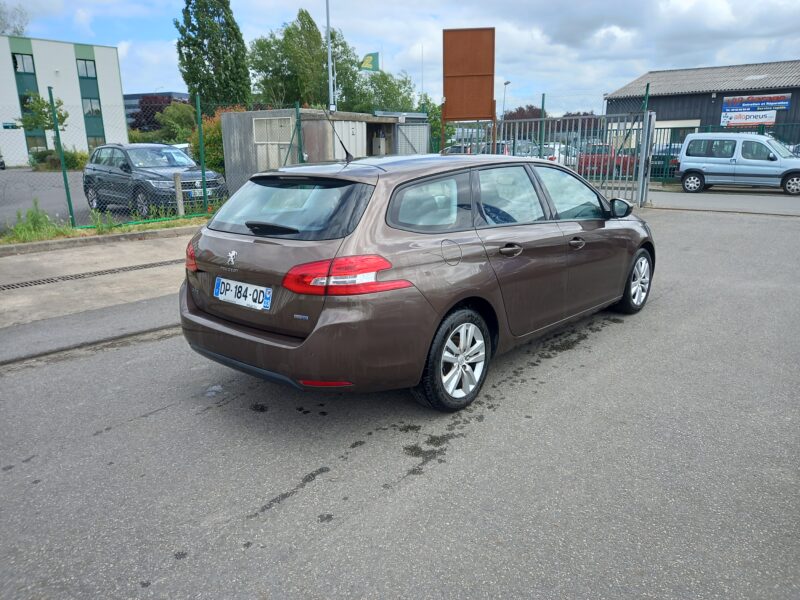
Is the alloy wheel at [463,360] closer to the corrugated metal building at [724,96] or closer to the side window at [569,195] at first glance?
the side window at [569,195]

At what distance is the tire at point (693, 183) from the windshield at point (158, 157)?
→ 16.1m

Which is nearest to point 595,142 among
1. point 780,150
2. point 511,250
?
point 780,150

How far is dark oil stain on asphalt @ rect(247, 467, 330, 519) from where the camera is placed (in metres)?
2.82

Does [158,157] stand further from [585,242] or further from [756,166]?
[756,166]

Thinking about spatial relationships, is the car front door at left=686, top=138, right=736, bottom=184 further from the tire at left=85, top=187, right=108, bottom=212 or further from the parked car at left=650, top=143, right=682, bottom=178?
the tire at left=85, top=187, right=108, bottom=212

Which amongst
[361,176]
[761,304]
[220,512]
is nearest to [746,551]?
[220,512]

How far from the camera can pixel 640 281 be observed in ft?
19.6

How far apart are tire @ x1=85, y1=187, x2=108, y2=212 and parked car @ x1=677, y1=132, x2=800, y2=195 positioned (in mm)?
17931

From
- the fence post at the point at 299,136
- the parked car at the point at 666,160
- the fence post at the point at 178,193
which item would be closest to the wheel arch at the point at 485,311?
the fence post at the point at 178,193

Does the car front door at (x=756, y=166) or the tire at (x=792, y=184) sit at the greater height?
the car front door at (x=756, y=166)

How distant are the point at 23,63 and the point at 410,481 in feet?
209

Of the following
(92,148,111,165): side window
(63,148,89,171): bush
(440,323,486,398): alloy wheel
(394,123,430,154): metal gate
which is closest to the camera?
(440,323,486,398): alloy wheel

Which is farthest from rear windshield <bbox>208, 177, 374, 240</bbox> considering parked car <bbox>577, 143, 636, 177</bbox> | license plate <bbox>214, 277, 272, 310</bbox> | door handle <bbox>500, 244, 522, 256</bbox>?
parked car <bbox>577, 143, 636, 177</bbox>

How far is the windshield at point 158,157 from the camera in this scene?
501 inches
